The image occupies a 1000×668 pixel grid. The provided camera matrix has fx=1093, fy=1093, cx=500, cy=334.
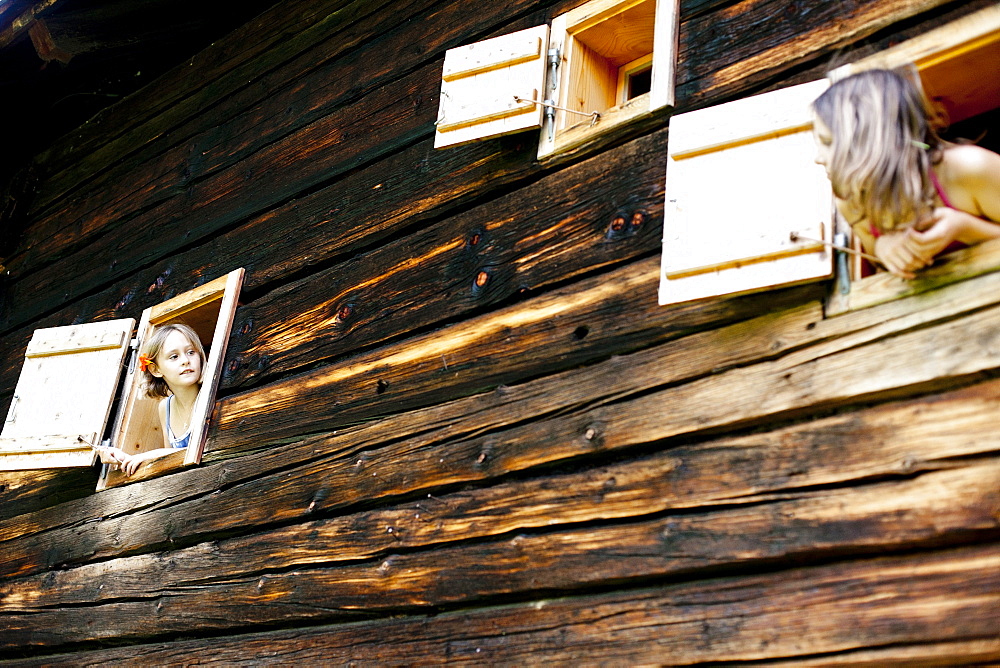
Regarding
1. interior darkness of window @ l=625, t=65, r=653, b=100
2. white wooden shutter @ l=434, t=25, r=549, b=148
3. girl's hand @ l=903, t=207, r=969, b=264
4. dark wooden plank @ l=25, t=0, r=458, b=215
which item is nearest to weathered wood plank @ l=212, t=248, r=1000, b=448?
girl's hand @ l=903, t=207, r=969, b=264

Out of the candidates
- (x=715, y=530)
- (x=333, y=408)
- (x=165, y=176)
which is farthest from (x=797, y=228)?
(x=165, y=176)

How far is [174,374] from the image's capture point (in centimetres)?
476

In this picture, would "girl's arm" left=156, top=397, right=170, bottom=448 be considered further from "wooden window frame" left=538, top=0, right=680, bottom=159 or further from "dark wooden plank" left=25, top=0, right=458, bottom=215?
"wooden window frame" left=538, top=0, right=680, bottom=159

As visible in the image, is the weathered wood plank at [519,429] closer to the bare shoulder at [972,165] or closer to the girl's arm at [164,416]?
the bare shoulder at [972,165]

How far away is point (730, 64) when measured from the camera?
336cm

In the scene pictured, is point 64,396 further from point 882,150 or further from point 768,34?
point 882,150

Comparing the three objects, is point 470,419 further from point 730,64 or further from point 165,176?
point 165,176

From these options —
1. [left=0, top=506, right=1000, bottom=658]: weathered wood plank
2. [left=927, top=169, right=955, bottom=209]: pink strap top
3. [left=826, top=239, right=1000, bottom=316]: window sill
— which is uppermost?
[left=927, top=169, right=955, bottom=209]: pink strap top

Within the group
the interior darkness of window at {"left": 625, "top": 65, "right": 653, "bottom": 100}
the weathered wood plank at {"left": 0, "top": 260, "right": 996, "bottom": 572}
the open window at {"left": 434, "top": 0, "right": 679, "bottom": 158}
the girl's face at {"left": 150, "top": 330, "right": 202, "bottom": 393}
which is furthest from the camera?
the girl's face at {"left": 150, "top": 330, "right": 202, "bottom": 393}

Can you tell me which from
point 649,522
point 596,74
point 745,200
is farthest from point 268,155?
point 649,522

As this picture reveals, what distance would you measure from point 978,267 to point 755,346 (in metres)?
0.60

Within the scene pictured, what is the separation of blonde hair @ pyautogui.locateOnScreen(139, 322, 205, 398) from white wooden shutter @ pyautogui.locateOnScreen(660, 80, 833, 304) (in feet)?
8.62

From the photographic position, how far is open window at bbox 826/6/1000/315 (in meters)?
2.55

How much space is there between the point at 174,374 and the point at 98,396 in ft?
1.08
